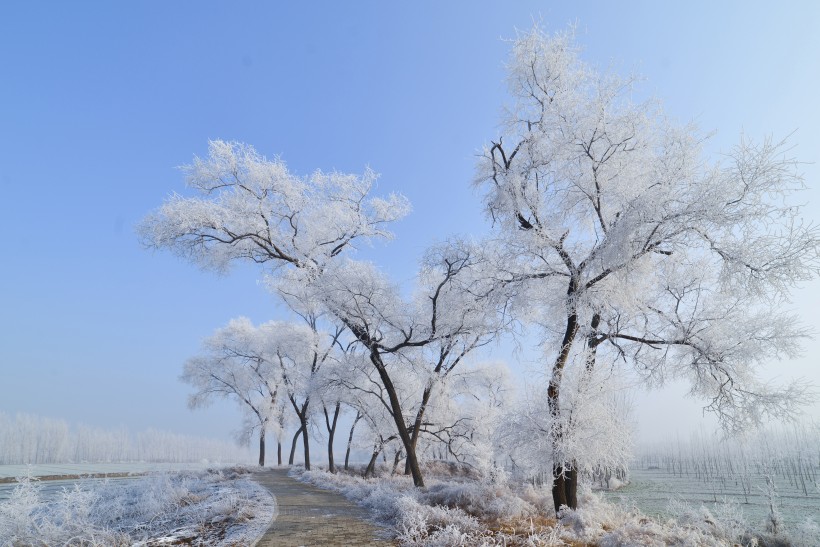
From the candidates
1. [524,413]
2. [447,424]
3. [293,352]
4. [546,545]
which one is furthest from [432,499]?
[293,352]

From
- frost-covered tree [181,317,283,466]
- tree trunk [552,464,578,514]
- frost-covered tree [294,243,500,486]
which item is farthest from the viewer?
frost-covered tree [181,317,283,466]

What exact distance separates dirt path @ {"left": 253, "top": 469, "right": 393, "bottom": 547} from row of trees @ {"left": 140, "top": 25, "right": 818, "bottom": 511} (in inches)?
156

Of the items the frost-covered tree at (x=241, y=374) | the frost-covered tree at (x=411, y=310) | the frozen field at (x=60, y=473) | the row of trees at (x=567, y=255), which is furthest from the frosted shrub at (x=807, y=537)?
the frost-covered tree at (x=241, y=374)

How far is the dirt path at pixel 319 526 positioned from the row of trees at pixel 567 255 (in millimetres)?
3966

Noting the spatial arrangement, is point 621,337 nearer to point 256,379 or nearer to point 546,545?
point 546,545

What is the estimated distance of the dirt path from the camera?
778cm

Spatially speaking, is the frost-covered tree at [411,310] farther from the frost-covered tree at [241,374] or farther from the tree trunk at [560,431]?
the frost-covered tree at [241,374]

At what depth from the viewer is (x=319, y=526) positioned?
904cm

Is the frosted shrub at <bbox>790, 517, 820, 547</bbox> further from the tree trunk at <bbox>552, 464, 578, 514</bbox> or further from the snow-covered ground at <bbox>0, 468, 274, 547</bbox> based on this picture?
the snow-covered ground at <bbox>0, 468, 274, 547</bbox>

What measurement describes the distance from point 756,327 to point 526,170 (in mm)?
6592

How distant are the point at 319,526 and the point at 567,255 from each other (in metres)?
8.18

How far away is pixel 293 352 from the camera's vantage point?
3238 centimetres

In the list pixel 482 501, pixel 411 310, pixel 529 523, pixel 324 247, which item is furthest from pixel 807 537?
pixel 324 247

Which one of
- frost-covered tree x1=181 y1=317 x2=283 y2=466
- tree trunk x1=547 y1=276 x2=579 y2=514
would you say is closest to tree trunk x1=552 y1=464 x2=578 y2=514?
tree trunk x1=547 y1=276 x2=579 y2=514
